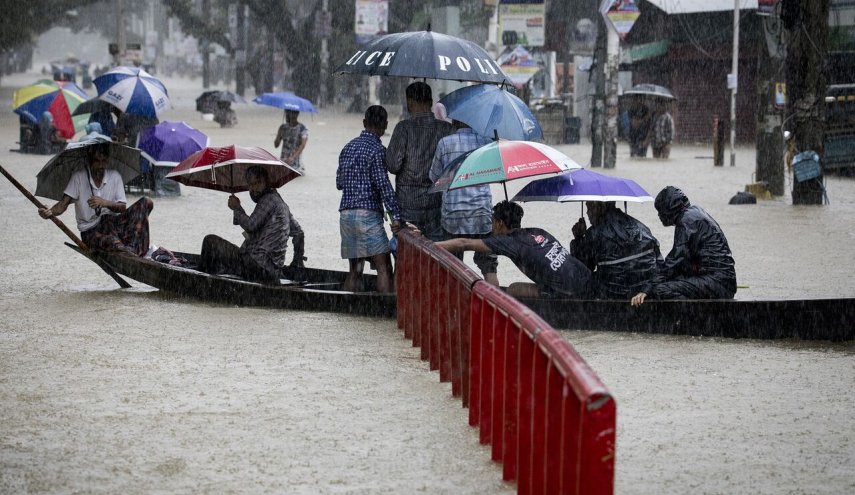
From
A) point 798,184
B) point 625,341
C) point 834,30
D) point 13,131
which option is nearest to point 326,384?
point 625,341

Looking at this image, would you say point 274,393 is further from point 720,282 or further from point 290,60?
point 290,60

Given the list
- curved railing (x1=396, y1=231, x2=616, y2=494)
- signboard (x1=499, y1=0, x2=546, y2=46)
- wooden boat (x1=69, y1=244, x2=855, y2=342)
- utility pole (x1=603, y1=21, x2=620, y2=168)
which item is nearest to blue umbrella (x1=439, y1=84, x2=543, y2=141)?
curved railing (x1=396, y1=231, x2=616, y2=494)

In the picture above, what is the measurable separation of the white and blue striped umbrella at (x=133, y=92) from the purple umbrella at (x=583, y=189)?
959 cm

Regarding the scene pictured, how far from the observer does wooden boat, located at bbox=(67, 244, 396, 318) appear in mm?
9648

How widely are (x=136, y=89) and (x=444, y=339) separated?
11.0 m

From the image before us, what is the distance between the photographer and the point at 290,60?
5588 cm

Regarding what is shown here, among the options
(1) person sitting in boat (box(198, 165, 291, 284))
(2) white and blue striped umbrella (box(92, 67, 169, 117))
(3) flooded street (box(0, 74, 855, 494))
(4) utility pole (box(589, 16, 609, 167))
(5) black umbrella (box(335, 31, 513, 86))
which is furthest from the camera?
(4) utility pole (box(589, 16, 609, 167))

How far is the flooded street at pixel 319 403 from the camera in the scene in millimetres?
5762

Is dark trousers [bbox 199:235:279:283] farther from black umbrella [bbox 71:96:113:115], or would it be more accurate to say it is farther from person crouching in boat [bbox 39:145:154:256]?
black umbrella [bbox 71:96:113:115]

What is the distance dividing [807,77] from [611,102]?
8360 millimetres

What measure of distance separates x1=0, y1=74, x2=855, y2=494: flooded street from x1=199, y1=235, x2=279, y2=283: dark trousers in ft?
1.09

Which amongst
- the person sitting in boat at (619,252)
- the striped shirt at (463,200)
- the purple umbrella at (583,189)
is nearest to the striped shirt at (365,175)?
the striped shirt at (463,200)

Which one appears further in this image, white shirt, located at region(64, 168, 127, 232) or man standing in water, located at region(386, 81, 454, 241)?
white shirt, located at region(64, 168, 127, 232)

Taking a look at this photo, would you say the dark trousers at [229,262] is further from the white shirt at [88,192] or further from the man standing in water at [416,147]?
the man standing in water at [416,147]
